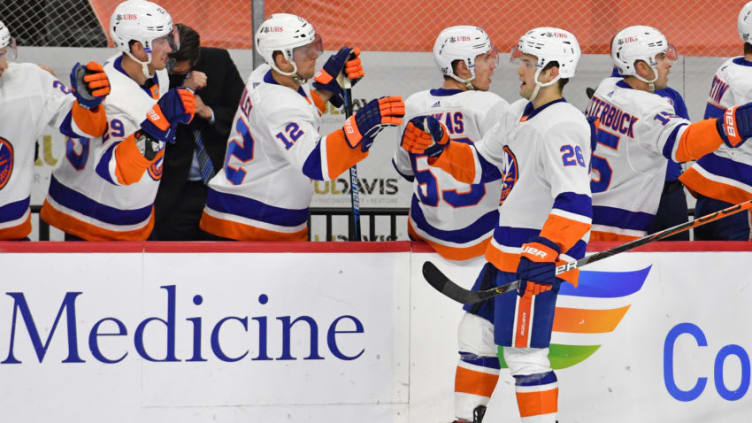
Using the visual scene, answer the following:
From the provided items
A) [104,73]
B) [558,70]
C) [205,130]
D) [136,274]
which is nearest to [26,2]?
[205,130]

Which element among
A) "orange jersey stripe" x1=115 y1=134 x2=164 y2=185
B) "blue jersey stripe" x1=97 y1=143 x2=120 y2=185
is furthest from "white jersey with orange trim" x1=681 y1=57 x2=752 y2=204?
"blue jersey stripe" x1=97 y1=143 x2=120 y2=185

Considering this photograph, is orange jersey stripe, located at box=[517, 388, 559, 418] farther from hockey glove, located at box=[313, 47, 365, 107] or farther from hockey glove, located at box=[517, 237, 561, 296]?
hockey glove, located at box=[313, 47, 365, 107]

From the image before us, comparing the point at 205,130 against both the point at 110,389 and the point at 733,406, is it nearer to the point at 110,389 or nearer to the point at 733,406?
the point at 110,389

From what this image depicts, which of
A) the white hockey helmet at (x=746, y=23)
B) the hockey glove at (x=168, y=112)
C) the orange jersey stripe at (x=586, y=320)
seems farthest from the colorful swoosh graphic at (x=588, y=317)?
the hockey glove at (x=168, y=112)

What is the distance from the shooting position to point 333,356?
358 centimetres

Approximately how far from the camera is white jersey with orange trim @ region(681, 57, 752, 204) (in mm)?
3885

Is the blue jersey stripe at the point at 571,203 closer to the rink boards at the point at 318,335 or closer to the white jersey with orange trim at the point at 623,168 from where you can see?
the rink boards at the point at 318,335

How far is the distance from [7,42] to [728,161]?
262 centimetres

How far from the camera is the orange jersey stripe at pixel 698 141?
136 inches

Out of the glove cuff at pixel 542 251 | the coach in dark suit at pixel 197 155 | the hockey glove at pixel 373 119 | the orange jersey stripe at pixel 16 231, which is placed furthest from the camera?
the coach in dark suit at pixel 197 155

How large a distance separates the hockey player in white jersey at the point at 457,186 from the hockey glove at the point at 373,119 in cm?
34

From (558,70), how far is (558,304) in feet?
2.81

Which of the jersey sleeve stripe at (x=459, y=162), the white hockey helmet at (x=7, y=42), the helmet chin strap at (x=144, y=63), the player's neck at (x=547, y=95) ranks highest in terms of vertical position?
the white hockey helmet at (x=7, y=42)

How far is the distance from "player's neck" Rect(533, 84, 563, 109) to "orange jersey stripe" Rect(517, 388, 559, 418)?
87 cm
